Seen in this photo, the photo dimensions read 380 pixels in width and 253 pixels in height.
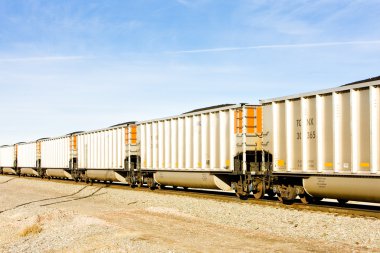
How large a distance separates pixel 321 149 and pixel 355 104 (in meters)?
1.87

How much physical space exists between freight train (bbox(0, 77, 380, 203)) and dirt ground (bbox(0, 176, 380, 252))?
55.1 inches

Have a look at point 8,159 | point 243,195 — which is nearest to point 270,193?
point 243,195

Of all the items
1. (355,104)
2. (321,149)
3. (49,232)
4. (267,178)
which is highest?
(355,104)

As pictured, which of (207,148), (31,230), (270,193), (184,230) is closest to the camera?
(184,230)

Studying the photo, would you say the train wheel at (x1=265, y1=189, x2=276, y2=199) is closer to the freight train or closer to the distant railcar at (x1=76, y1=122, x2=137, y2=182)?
the freight train

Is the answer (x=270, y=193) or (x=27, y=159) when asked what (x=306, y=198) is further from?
(x=27, y=159)

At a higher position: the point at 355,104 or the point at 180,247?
the point at 355,104

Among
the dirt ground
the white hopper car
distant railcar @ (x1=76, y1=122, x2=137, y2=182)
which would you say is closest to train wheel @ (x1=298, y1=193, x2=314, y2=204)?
the white hopper car

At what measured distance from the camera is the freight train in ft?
42.3

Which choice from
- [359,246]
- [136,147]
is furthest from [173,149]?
[359,246]

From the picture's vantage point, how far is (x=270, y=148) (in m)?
16.1

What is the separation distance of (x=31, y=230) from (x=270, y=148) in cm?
860

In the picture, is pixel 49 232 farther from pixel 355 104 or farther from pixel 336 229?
pixel 355 104

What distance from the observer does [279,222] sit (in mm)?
12086
